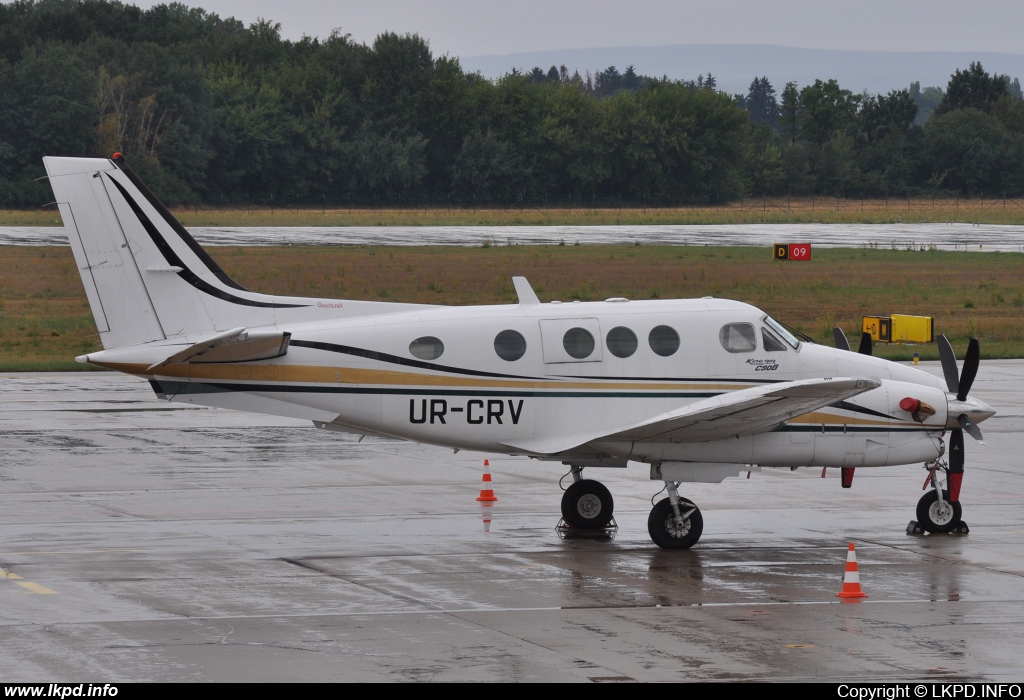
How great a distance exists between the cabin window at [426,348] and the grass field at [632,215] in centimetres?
7650

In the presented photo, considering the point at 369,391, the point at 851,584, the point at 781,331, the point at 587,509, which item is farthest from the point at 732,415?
the point at 369,391

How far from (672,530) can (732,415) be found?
154cm

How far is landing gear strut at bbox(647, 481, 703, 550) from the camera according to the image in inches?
580

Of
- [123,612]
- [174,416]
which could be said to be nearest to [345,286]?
[174,416]

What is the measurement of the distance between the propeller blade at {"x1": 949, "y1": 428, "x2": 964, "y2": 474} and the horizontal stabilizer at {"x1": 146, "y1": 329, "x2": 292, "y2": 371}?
7886 mm

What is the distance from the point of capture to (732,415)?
46.6ft

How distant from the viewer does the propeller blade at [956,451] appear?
51.2 ft

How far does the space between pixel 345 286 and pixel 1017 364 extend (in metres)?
25.7

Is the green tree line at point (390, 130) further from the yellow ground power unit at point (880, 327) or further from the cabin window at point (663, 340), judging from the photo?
the cabin window at point (663, 340)

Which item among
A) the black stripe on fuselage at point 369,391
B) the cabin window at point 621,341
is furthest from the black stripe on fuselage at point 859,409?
the cabin window at point 621,341

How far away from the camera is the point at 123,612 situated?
37.9ft

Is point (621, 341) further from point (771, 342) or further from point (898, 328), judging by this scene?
point (898, 328)

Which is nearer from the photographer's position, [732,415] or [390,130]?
[732,415]
